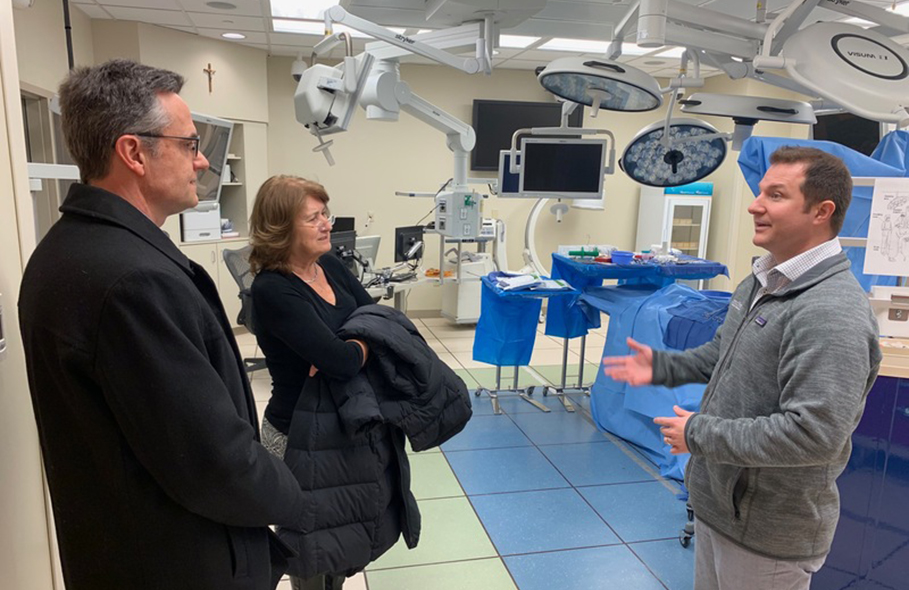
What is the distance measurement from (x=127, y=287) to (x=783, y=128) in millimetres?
7543

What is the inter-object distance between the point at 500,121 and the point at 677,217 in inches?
96.0

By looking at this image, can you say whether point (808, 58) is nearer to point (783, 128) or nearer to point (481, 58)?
point (481, 58)

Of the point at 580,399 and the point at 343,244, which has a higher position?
the point at 343,244

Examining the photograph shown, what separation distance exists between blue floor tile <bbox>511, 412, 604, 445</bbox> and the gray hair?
3.11m

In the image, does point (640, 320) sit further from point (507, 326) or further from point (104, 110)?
point (104, 110)

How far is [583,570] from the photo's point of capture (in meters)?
2.45

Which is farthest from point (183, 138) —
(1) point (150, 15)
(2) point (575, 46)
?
(2) point (575, 46)

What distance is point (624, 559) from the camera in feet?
8.30

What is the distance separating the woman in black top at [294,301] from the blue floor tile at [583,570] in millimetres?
921

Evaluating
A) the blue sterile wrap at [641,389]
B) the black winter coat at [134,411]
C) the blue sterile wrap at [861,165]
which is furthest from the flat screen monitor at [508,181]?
the black winter coat at [134,411]

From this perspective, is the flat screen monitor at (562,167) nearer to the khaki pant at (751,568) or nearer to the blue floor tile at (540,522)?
the blue floor tile at (540,522)

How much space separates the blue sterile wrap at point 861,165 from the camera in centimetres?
230

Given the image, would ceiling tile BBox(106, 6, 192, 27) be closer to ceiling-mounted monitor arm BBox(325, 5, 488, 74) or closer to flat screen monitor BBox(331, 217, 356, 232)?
flat screen monitor BBox(331, 217, 356, 232)

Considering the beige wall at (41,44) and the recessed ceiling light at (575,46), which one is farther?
the recessed ceiling light at (575,46)
